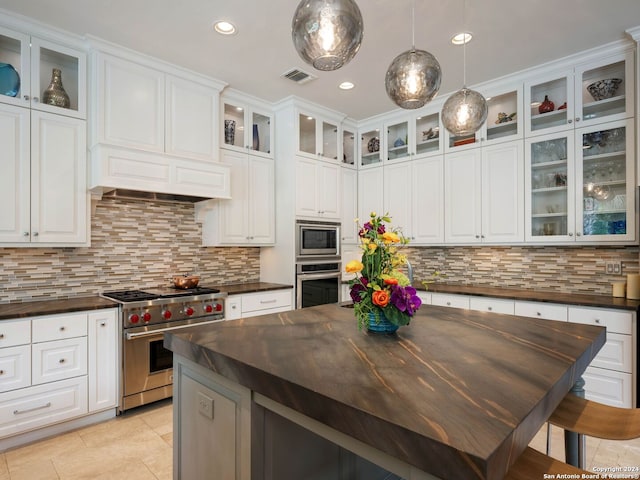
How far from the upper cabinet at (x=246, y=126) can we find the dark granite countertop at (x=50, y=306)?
5.96 ft

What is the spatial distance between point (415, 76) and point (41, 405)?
9.98ft

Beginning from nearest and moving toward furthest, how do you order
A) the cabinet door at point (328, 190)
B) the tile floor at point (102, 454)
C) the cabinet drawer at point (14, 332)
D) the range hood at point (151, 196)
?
the tile floor at point (102, 454) → the cabinet drawer at point (14, 332) → the range hood at point (151, 196) → the cabinet door at point (328, 190)

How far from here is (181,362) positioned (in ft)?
5.20

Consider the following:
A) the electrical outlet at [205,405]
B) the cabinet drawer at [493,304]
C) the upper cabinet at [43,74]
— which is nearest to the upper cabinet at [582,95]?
the cabinet drawer at [493,304]

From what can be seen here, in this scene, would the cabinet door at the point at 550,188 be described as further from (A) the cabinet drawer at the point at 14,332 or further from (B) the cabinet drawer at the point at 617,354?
(A) the cabinet drawer at the point at 14,332

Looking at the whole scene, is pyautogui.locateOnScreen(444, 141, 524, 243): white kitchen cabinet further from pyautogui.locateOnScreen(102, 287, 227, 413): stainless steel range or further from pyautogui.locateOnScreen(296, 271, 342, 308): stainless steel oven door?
pyautogui.locateOnScreen(102, 287, 227, 413): stainless steel range

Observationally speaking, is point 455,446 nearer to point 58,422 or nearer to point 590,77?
point 58,422

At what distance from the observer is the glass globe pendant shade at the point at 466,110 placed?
201 centimetres

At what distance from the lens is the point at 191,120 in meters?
3.35

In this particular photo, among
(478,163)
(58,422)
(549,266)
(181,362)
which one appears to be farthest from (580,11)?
(58,422)

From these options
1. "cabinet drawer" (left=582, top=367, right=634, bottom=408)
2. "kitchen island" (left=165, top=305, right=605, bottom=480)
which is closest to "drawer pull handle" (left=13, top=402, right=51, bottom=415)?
"kitchen island" (left=165, top=305, right=605, bottom=480)

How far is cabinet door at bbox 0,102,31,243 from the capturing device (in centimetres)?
251

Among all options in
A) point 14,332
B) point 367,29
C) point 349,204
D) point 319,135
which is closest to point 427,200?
point 349,204

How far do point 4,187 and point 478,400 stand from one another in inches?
121
